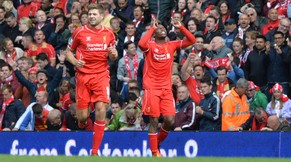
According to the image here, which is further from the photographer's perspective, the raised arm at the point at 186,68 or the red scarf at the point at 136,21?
the red scarf at the point at 136,21

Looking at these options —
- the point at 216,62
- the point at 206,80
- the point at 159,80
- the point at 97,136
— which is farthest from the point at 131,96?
the point at 97,136

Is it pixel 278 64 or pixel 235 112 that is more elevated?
pixel 278 64

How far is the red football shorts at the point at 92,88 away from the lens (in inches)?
715

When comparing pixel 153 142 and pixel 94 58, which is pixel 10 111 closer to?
pixel 153 142

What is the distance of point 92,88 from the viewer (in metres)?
18.2

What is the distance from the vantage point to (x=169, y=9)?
25953 mm

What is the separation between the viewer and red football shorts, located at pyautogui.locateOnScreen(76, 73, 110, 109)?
1817cm

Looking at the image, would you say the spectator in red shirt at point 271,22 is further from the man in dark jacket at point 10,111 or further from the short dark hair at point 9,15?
the short dark hair at point 9,15

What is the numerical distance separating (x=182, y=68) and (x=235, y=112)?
1.78m

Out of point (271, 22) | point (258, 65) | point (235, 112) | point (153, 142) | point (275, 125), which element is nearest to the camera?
point (153, 142)

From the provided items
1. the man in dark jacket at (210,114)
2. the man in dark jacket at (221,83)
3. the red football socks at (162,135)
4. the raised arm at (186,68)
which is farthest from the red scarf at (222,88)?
the red football socks at (162,135)

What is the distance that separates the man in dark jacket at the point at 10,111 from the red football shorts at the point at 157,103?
420 cm

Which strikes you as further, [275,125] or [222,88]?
[222,88]

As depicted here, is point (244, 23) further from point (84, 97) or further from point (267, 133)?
point (84, 97)
